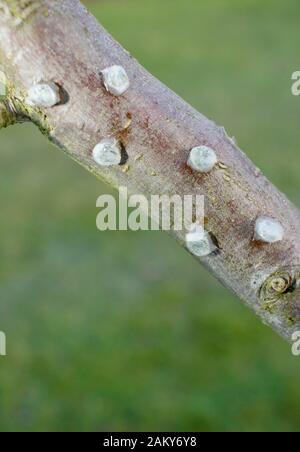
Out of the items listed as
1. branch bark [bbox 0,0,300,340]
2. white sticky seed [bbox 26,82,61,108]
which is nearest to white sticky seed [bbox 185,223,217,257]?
branch bark [bbox 0,0,300,340]

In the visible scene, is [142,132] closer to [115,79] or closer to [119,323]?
[115,79]

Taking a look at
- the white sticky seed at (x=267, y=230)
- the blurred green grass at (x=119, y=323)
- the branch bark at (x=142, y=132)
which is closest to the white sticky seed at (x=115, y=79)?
the branch bark at (x=142, y=132)

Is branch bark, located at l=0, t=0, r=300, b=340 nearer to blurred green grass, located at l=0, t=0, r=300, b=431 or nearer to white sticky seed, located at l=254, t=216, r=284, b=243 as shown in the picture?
white sticky seed, located at l=254, t=216, r=284, b=243

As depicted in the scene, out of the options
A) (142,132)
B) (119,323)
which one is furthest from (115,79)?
(119,323)

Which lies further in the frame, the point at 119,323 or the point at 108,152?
the point at 119,323

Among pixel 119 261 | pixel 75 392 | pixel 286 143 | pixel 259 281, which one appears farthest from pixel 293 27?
pixel 259 281

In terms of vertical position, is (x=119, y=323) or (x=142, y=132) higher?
(x=119, y=323)
